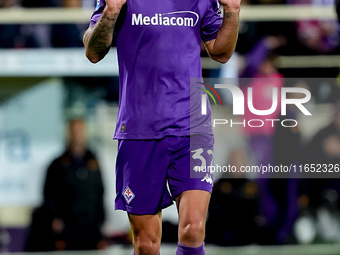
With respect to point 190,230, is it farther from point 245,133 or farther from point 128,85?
point 245,133

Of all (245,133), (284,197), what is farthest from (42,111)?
(284,197)

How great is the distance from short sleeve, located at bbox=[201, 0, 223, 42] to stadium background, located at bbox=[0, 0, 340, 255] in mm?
2797

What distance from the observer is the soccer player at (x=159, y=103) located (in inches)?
155

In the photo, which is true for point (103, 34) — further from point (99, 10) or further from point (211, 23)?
point (211, 23)

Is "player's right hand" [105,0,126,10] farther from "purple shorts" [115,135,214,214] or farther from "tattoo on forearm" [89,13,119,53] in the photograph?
"purple shorts" [115,135,214,214]

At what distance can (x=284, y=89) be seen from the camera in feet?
22.7

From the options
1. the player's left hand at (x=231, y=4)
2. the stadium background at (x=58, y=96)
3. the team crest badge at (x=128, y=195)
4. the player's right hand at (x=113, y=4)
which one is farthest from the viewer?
the stadium background at (x=58, y=96)

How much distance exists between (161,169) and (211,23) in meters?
0.84

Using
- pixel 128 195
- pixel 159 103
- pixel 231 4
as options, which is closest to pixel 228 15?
pixel 231 4

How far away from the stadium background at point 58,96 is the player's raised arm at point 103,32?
2887 millimetres

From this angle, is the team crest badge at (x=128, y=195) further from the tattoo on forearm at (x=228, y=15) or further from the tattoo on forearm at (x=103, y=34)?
the tattoo on forearm at (x=228, y=15)

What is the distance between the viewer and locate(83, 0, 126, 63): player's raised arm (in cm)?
381

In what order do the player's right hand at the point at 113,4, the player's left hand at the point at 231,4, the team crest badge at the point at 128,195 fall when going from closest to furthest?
the player's right hand at the point at 113,4 < the player's left hand at the point at 231,4 < the team crest badge at the point at 128,195

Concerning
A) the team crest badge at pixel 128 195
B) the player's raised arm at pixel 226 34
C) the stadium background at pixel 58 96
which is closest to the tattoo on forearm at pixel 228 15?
the player's raised arm at pixel 226 34
